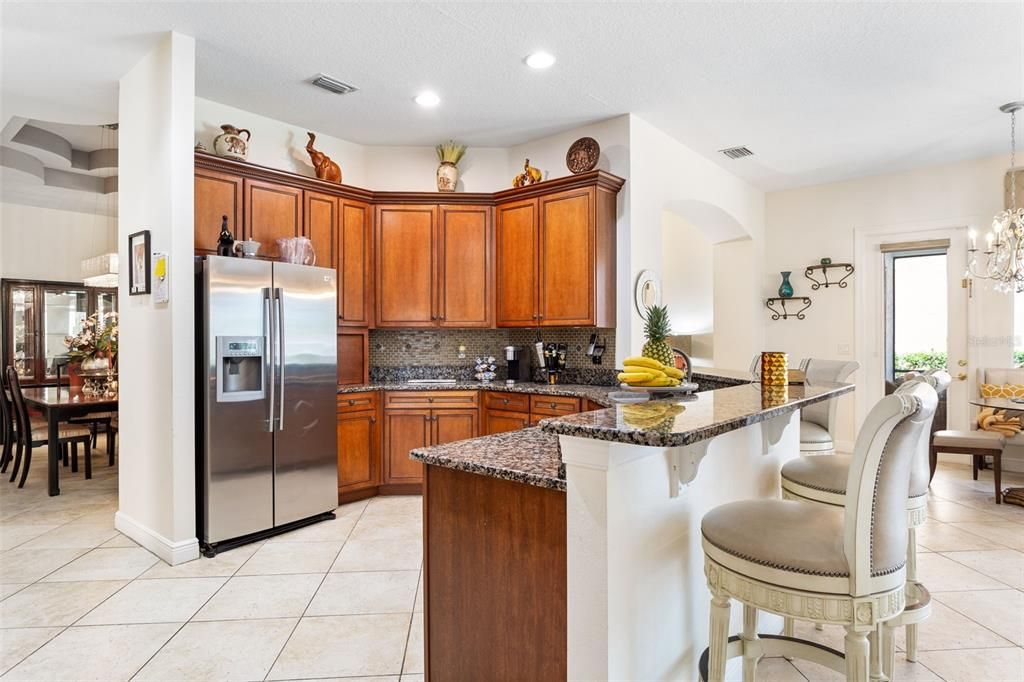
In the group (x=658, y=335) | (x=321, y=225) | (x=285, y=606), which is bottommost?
(x=285, y=606)

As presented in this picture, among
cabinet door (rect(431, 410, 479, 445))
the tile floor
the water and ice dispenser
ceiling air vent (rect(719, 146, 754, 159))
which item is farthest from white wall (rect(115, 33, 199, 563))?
ceiling air vent (rect(719, 146, 754, 159))

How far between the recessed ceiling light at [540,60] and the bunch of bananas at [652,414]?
2.41 metres

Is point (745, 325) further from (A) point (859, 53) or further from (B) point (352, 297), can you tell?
(B) point (352, 297)

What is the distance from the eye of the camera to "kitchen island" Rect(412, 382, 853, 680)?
1.37 m

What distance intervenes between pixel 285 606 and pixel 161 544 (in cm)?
112

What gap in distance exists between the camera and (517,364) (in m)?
5.02

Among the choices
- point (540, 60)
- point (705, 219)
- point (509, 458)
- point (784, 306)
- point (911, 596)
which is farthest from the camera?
point (784, 306)

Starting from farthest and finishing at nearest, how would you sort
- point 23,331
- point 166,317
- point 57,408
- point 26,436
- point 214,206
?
point 23,331
point 26,436
point 57,408
point 214,206
point 166,317

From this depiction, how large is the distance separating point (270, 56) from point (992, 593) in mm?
4822

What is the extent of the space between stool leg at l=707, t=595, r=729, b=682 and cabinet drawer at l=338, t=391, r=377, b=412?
3210mm

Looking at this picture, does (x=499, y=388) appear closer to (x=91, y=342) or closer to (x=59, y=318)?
(x=91, y=342)

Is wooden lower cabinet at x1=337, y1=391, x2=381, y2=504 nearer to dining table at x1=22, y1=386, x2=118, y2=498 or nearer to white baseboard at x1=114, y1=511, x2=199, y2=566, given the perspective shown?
white baseboard at x1=114, y1=511, x2=199, y2=566

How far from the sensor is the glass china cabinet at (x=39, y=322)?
7.14 meters

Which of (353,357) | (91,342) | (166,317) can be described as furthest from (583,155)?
(91,342)
